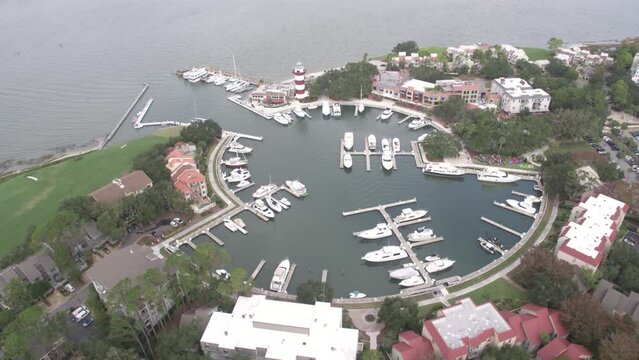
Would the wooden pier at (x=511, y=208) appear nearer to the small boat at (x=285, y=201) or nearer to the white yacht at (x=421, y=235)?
the white yacht at (x=421, y=235)

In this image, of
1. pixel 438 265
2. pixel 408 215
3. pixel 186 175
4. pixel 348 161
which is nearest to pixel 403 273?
pixel 438 265

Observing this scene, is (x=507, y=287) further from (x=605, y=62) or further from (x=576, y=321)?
(x=605, y=62)

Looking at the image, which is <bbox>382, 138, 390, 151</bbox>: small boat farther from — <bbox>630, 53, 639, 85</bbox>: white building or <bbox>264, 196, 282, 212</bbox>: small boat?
<bbox>630, 53, 639, 85</bbox>: white building

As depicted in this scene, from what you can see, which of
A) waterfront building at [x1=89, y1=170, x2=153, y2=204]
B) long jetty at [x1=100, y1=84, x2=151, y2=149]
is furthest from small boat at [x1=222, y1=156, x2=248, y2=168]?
long jetty at [x1=100, y1=84, x2=151, y2=149]

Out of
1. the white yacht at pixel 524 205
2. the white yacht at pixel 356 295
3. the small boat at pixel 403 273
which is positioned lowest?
the white yacht at pixel 356 295

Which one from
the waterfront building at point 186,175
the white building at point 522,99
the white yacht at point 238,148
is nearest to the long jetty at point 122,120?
the waterfront building at point 186,175

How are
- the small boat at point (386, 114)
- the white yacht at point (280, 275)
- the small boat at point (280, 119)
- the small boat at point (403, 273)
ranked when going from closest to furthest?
1. the white yacht at point (280, 275)
2. the small boat at point (403, 273)
3. the small boat at point (280, 119)
4. the small boat at point (386, 114)
